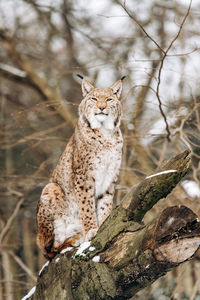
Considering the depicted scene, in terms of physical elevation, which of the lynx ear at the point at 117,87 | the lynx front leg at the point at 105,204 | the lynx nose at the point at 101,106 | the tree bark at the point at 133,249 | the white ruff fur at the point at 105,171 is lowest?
the tree bark at the point at 133,249

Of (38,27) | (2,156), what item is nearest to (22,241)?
(2,156)

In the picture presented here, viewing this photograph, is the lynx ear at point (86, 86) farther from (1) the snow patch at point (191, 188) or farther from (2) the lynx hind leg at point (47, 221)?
(1) the snow patch at point (191, 188)

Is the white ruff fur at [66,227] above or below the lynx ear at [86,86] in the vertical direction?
below

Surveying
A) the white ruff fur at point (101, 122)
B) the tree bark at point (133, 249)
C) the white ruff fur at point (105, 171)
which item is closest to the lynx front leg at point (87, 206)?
the white ruff fur at point (105, 171)

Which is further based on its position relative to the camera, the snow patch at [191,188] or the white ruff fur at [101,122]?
the snow patch at [191,188]

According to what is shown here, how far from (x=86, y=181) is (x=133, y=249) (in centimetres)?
158

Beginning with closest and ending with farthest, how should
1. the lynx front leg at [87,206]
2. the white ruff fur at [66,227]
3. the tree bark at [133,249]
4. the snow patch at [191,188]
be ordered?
the tree bark at [133,249]
the lynx front leg at [87,206]
the white ruff fur at [66,227]
the snow patch at [191,188]

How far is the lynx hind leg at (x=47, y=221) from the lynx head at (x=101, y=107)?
1.03 meters

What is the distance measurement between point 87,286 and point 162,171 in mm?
1411

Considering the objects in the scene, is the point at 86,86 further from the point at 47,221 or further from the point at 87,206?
the point at 47,221

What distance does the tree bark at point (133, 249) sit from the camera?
11.0 ft

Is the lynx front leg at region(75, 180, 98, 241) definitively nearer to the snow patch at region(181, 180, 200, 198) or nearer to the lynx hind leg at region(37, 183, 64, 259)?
the lynx hind leg at region(37, 183, 64, 259)

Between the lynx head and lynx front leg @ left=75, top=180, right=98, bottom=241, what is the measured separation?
31.2 inches

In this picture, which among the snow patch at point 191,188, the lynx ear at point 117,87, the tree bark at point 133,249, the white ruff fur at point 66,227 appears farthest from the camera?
the snow patch at point 191,188
